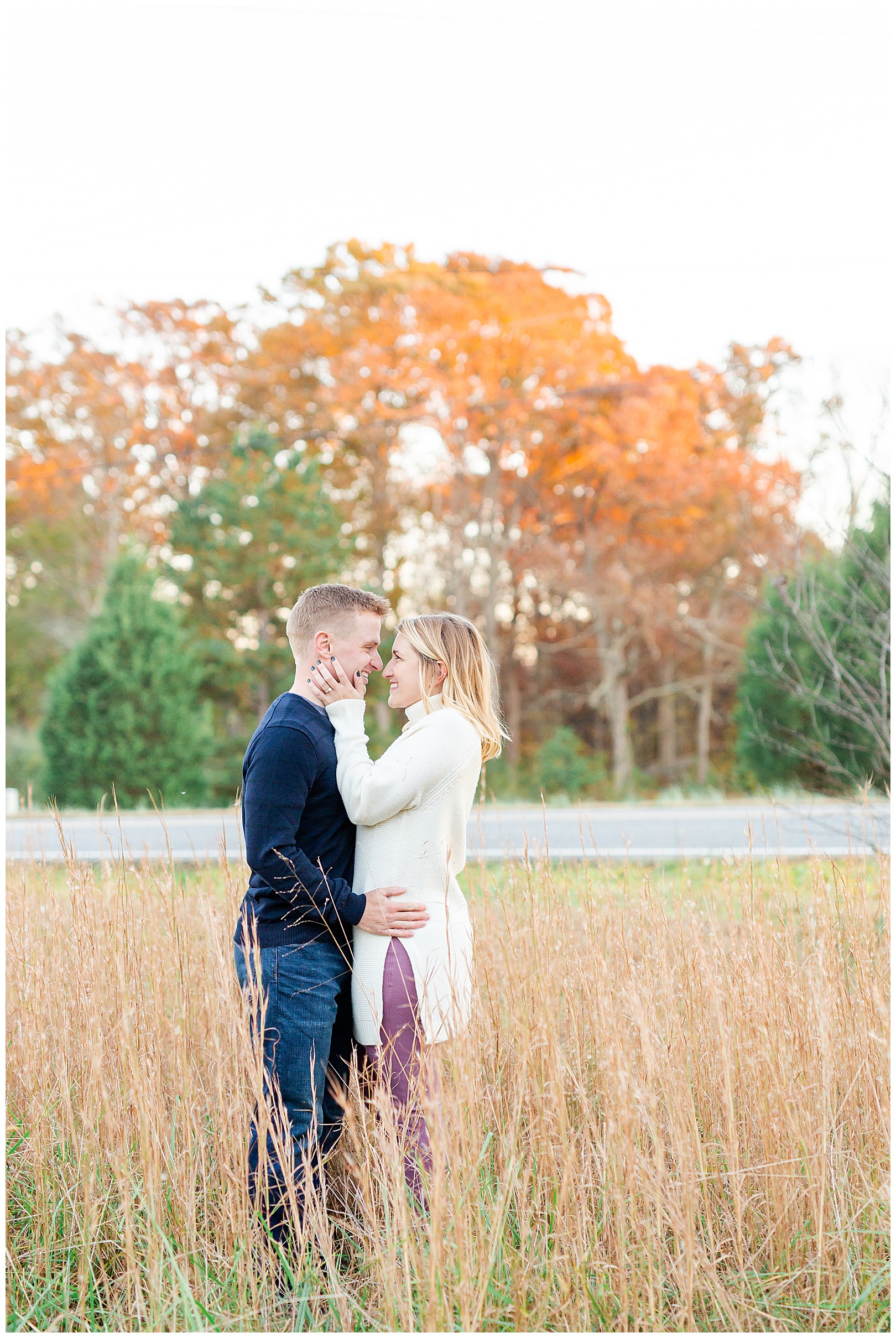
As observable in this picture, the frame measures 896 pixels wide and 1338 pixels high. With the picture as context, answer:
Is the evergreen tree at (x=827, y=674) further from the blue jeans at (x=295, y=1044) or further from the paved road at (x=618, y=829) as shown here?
the blue jeans at (x=295, y=1044)

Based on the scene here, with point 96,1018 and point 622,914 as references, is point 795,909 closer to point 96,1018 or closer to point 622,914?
point 622,914

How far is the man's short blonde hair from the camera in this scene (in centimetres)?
229

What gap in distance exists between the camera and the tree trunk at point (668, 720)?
59.1 ft

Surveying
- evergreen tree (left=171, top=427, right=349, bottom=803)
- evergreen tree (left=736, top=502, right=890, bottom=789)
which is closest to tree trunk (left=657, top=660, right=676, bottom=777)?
evergreen tree (left=736, top=502, right=890, bottom=789)

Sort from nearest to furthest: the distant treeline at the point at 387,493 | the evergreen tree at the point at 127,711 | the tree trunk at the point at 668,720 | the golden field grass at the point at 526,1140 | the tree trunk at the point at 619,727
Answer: the golden field grass at the point at 526,1140 → the evergreen tree at the point at 127,711 → the distant treeline at the point at 387,493 → the tree trunk at the point at 619,727 → the tree trunk at the point at 668,720

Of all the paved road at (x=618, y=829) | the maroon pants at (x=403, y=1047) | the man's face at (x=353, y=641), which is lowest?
the paved road at (x=618, y=829)

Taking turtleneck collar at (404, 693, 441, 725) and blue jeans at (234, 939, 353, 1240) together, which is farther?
turtleneck collar at (404, 693, 441, 725)

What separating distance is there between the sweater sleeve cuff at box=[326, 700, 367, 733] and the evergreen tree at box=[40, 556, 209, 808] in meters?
10.4

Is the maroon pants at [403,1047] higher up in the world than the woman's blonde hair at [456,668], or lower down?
lower down

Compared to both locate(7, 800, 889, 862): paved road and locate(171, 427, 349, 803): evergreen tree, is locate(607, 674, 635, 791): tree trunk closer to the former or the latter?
locate(7, 800, 889, 862): paved road

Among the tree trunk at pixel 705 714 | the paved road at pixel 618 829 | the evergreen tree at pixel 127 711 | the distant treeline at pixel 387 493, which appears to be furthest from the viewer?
the tree trunk at pixel 705 714

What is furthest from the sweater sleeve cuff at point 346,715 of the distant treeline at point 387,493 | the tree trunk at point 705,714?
the tree trunk at point 705,714

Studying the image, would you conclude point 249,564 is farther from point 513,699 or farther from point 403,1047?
point 403,1047

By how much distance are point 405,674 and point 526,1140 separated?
1233 millimetres
